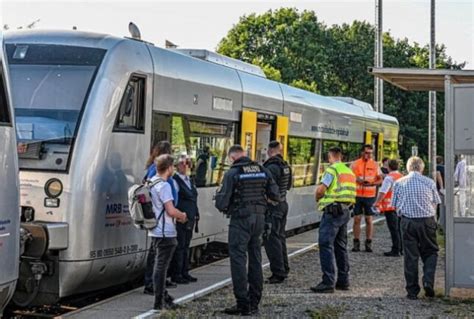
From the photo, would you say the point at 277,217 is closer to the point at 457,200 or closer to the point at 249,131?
the point at 457,200

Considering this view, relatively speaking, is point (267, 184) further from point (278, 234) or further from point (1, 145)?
point (1, 145)

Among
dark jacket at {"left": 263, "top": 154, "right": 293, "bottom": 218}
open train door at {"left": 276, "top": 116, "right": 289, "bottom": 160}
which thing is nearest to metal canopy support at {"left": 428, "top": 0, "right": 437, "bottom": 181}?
open train door at {"left": 276, "top": 116, "right": 289, "bottom": 160}

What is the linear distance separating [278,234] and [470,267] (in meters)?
2.54

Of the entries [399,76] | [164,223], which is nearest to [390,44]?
A: [399,76]

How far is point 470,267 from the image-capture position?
364 inches

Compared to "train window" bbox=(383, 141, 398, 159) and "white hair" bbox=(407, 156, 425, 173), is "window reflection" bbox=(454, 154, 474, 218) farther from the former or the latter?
"train window" bbox=(383, 141, 398, 159)

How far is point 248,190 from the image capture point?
8.12 m

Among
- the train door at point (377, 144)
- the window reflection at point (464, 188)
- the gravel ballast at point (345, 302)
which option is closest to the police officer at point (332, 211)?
the gravel ballast at point (345, 302)

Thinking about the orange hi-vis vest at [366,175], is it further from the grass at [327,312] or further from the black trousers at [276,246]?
the grass at [327,312]

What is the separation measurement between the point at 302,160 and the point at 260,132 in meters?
2.85

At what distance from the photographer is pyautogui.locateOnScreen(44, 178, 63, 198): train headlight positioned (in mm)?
7902

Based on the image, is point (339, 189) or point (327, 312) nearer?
point (327, 312)

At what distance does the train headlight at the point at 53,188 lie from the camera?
25.9 feet

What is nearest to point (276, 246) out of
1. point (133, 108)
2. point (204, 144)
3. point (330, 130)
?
point (204, 144)
